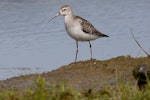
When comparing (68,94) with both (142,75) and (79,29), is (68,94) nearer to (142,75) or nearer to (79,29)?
(142,75)

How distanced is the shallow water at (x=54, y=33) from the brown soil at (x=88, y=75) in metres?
0.68

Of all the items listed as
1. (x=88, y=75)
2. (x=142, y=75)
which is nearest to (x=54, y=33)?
(x=88, y=75)

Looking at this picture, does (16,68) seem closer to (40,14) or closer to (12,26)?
(12,26)

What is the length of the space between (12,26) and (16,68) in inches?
104

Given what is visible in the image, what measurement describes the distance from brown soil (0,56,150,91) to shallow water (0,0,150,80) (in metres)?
0.68

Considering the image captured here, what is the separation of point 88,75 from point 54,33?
3598mm

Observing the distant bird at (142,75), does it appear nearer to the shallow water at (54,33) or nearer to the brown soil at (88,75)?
the brown soil at (88,75)

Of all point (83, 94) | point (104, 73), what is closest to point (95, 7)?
point (104, 73)

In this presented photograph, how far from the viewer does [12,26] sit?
12.4 m

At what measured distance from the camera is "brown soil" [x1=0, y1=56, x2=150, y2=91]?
801cm

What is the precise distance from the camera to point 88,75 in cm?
860

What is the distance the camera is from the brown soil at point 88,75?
26.3 ft

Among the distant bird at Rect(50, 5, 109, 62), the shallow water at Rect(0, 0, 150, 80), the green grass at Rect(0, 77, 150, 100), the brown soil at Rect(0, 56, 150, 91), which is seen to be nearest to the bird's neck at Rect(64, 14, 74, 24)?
the distant bird at Rect(50, 5, 109, 62)

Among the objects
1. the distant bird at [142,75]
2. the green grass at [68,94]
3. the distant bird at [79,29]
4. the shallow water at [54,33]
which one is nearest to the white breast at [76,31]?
the distant bird at [79,29]
